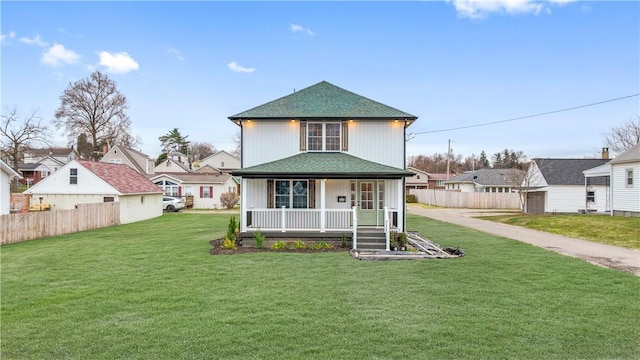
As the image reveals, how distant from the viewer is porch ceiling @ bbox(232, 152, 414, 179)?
1373cm

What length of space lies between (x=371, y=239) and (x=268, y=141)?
20.5 ft

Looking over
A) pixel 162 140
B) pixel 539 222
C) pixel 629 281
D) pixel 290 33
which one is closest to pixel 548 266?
pixel 629 281

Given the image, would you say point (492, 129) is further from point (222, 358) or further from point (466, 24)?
point (222, 358)

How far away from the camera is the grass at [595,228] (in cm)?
1592

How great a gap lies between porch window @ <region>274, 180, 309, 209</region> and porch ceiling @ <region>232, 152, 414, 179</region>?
35.4 inches

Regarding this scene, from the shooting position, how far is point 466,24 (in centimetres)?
2072

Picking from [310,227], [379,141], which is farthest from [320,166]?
[379,141]

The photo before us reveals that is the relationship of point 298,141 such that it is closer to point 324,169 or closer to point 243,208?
point 324,169

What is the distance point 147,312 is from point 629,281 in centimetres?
1116

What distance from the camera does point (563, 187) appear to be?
101 feet

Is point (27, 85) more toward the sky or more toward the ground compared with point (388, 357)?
more toward the sky

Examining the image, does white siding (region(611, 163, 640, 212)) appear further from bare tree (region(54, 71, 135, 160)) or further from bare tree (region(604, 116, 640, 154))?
bare tree (region(54, 71, 135, 160))

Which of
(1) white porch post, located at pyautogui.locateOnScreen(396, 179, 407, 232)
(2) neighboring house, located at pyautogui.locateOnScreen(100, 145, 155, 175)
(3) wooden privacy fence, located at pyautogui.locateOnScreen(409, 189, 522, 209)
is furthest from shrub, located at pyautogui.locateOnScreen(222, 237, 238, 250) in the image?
(2) neighboring house, located at pyautogui.locateOnScreen(100, 145, 155, 175)

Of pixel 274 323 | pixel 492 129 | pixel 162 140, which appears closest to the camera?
pixel 274 323
